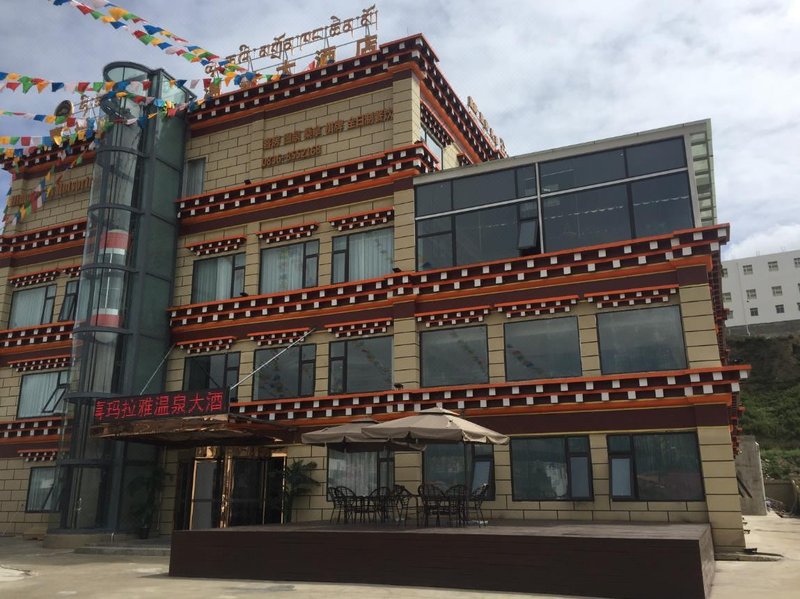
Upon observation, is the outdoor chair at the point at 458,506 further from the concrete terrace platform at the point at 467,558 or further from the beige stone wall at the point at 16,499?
the beige stone wall at the point at 16,499

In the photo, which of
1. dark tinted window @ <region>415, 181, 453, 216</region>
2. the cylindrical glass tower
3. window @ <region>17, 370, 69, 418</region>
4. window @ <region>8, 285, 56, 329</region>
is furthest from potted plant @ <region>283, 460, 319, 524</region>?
window @ <region>8, 285, 56, 329</region>

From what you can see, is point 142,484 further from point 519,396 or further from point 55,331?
point 519,396

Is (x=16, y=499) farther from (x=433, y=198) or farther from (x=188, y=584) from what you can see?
(x=433, y=198)

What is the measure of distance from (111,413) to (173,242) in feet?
25.6

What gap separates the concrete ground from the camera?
12.0m

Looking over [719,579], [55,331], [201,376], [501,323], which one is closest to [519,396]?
[501,323]

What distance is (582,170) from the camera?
21.3 meters

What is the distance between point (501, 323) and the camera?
21266 millimetres

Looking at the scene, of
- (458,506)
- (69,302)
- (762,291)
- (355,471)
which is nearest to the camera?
(458,506)

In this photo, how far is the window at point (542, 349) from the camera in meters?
20.2

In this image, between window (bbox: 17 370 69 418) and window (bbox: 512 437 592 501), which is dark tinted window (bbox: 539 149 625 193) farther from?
window (bbox: 17 370 69 418)

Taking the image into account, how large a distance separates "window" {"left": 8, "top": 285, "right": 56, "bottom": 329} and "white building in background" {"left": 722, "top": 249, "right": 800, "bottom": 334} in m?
78.5

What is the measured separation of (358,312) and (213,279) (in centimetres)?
656

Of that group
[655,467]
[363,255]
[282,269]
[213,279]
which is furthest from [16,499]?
[655,467]
